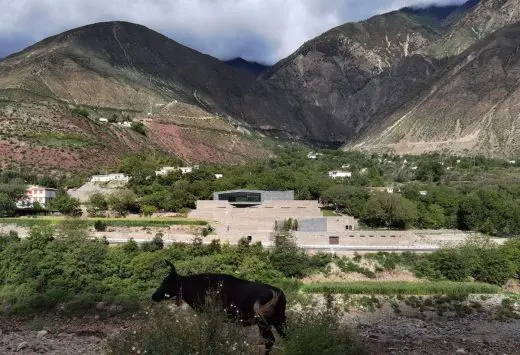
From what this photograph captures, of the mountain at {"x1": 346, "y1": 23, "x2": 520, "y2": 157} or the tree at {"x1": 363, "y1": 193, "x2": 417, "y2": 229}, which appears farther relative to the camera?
the mountain at {"x1": 346, "y1": 23, "x2": 520, "y2": 157}

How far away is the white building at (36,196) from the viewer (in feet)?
166

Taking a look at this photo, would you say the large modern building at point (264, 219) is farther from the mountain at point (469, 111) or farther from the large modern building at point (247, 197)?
the mountain at point (469, 111)

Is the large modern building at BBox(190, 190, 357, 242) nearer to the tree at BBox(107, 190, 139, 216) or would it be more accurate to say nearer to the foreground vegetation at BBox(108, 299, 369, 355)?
the tree at BBox(107, 190, 139, 216)

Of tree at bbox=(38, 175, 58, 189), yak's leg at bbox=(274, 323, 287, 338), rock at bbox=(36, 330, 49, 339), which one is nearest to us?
yak's leg at bbox=(274, 323, 287, 338)

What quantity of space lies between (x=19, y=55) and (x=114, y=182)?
130 meters

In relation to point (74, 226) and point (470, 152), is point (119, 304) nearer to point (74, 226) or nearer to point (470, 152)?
point (74, 226)

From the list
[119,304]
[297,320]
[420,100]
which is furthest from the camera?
[420,100]

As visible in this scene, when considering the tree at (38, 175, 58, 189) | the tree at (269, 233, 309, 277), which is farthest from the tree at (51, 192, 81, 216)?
the tree at (269, 233, 309, 277)

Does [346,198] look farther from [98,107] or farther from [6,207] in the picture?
[98,107]

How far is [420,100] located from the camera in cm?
18900

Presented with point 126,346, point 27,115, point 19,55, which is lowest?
point 126,346

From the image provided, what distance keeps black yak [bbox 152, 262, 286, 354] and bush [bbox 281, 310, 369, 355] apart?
353 mm

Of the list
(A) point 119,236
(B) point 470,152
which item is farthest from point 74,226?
(B) point 470,152

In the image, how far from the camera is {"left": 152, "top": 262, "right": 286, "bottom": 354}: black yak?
926 centimetres
